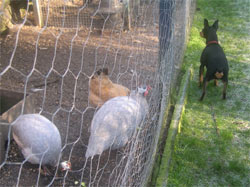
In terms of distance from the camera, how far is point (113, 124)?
216 cm

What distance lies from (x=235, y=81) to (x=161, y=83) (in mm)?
1861

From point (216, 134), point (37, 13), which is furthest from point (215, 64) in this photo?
point (37, 13)

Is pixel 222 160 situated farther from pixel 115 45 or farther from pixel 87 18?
pixel 87 18

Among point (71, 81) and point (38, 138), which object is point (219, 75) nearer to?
point (71, 81)

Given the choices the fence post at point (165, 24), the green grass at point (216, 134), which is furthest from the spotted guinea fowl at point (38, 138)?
the fence post at point (165, 24)

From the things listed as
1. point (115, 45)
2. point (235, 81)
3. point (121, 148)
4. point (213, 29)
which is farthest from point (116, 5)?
point (121, 148)

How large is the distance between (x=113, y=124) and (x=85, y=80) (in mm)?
1850

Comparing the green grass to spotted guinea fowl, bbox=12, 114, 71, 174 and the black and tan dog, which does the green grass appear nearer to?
the black and tan dog

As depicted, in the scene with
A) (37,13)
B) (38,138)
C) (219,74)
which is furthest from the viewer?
(37,13)

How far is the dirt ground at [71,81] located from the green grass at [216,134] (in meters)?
0.58

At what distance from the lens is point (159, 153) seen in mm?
2686

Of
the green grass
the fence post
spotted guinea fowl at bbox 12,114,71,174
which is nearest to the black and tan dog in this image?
the green grass

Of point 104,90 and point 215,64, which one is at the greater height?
point 215,64

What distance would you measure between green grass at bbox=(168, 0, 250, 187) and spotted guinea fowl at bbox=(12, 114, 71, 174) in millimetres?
963
